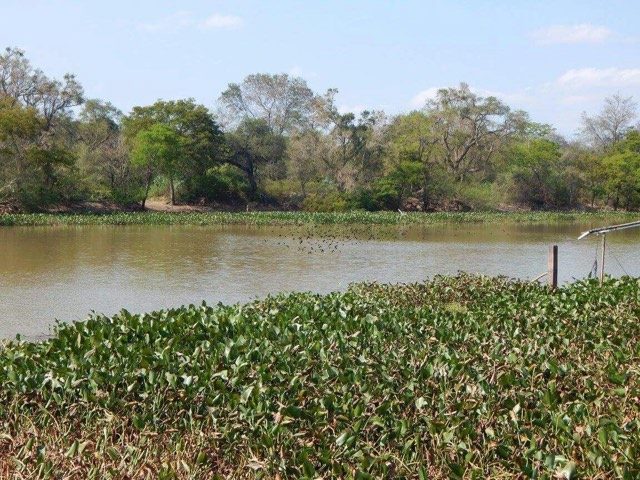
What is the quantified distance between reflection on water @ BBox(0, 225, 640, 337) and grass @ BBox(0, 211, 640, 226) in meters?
2.72

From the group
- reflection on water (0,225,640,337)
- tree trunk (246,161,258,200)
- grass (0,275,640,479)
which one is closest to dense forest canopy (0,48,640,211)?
tree trunk (246,161,258,200)

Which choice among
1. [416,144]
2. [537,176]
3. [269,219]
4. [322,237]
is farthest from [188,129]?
[537,176]

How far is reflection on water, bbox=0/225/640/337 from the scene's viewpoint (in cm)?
1444

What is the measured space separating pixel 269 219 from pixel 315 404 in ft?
111

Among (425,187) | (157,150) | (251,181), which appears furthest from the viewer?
(425,187)

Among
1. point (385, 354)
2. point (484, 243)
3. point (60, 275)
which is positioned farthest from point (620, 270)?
point (385, 354)

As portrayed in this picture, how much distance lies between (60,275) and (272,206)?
3369 centimetres

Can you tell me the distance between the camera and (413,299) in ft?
37.6

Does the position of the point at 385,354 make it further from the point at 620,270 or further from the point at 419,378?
the point at 620,270

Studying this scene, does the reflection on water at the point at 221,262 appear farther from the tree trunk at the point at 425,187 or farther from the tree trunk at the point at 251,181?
the tree trunk at the point at 425,187

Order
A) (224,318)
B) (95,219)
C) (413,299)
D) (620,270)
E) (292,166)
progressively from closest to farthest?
(224,318), (413,299), (620,270), (95,219), (292,166)

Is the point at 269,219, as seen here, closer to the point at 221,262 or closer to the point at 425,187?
the point at 425,187

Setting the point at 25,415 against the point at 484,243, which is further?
the point at 484,243

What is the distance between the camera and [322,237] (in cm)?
2922
